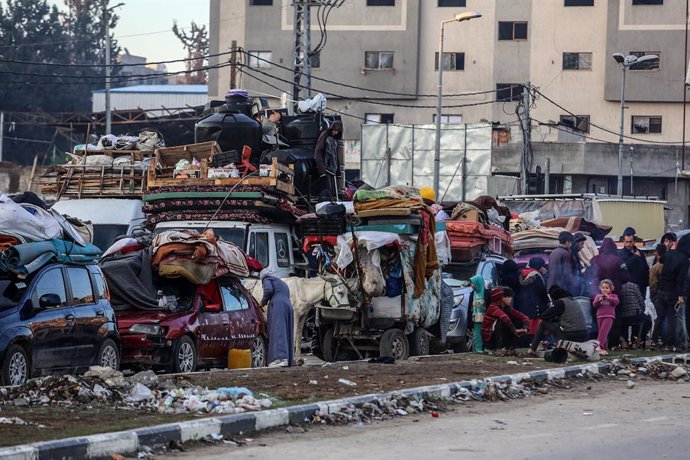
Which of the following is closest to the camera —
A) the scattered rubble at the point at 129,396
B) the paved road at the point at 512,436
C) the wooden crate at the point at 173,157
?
the paved road at the point at 512,436

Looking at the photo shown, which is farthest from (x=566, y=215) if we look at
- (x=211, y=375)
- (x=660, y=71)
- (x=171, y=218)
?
(x=660, y=71)

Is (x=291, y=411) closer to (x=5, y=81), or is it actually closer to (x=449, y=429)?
(x=449, y=429)

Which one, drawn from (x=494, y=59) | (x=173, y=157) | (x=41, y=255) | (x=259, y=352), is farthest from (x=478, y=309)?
(x=494, y=59)

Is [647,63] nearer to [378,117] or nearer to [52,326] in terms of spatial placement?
[378,117]

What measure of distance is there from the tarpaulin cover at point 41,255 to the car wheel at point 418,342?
221 inches

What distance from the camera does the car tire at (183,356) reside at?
16562 mm

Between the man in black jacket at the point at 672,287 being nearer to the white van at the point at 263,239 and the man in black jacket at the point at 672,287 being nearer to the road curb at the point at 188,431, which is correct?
the white van at the point at 263,239

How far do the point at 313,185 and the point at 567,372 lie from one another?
8.59 metres

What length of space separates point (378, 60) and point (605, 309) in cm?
4857

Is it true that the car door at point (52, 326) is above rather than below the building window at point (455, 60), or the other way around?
below

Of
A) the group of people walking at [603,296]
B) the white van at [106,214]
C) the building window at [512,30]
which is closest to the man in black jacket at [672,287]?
the group of people walking at [603,296]

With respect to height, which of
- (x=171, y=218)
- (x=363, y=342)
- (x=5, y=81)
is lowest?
(x=363, y=342)

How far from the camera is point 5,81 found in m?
75.9

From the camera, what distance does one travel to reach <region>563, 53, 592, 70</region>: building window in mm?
67938
